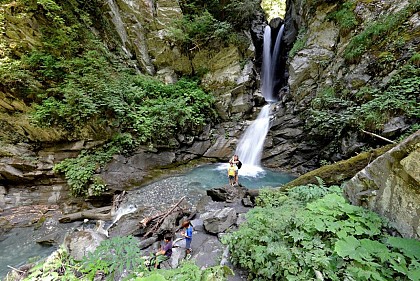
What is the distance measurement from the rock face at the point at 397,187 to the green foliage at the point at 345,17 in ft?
33.3

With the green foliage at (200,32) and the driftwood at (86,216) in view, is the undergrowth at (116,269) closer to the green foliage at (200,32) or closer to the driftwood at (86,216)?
the driftwood at (86,216)

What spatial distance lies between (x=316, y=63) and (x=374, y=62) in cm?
347

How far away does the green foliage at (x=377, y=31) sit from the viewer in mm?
7250

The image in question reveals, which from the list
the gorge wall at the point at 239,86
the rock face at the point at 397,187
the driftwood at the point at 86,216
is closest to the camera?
the rock face at the point at 397,187

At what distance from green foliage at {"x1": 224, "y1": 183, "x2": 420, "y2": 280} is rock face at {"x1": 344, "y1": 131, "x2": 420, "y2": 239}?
18 cm

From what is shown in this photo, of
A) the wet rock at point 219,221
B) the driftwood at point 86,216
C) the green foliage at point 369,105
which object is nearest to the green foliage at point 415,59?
the green foliage at point 369,105

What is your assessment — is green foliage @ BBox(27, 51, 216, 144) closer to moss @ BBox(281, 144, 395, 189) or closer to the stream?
the stream

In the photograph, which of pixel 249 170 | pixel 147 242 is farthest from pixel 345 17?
pixel 147 242

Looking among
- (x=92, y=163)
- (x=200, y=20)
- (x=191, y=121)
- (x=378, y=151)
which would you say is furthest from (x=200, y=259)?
(x=200, y=20)

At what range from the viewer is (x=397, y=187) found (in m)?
2.27

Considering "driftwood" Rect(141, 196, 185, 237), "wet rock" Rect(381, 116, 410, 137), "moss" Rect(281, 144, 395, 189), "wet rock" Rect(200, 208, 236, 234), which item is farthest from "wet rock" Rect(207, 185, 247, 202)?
"wet rock" Rect(381, 116, 410, 137)

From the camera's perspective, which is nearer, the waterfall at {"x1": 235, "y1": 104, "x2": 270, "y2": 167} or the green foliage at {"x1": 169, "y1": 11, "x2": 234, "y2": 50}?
the waterfall at {"x1": 235, "y1": 104, "x2": 270, "y2": 167}

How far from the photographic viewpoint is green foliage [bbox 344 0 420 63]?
7250 millimetres

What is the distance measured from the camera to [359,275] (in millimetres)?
1702
